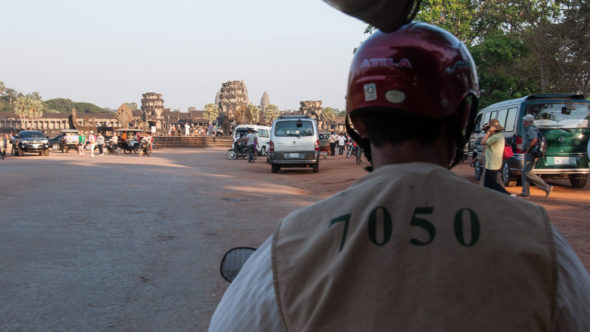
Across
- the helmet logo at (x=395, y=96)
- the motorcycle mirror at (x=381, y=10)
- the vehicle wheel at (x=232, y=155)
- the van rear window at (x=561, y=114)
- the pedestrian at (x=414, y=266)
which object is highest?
the van rear window at (x=561, y=114)

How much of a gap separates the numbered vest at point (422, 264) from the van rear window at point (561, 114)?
12.0m

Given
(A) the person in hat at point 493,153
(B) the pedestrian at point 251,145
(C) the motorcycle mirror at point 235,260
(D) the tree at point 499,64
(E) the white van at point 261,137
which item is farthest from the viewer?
(E) the white van at point 261,137

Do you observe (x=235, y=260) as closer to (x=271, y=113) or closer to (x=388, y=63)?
(x=388, y=63)

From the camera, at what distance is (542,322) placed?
3.27 ft

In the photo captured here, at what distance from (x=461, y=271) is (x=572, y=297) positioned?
9.9 inches

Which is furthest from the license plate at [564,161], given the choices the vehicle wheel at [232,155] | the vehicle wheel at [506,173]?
the vehicle wheel at [232,155]

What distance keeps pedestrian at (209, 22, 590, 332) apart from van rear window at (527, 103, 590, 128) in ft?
39.2

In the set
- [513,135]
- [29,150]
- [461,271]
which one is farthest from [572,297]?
[29,150]

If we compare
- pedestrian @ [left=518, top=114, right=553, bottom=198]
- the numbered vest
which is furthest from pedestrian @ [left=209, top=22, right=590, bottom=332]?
pedestrian @ [left=518, top=114, right=553, bottom=198]

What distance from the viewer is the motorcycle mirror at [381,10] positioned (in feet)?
3.18

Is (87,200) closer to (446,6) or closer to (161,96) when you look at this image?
(446,6)

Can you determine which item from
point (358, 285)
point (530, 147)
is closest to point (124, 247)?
point (358, 285)

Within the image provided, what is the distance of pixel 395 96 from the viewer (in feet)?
3.99

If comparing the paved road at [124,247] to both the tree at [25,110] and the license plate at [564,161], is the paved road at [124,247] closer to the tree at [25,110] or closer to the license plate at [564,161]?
the license plate at [564,161]
